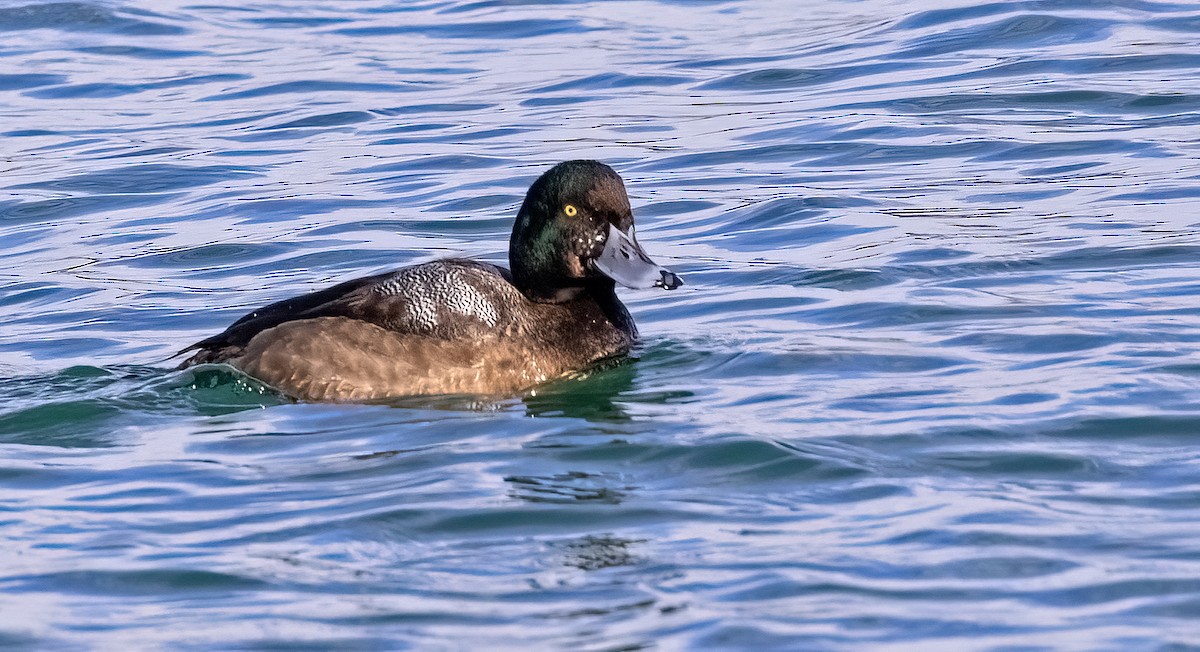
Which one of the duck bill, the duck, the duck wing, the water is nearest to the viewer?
the water

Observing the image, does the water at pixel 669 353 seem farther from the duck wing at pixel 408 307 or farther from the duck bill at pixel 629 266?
the duck bill at pixel 629 266

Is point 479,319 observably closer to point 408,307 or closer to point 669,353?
point 408,307

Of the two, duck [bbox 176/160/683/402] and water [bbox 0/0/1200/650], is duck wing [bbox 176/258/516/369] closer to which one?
duck [bbox 176/160/683/402]

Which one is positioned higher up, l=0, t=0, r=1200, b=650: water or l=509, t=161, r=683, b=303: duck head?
l=509, t=161, r=683, b=303: duck head

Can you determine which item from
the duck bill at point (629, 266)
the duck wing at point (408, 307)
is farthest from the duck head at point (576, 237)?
the duck wing at point (408, 307)

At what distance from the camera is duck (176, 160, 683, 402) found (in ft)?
28.1

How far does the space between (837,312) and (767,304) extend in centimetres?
49

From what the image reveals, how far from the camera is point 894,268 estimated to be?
35.3 ft

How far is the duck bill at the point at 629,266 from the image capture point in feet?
29.2

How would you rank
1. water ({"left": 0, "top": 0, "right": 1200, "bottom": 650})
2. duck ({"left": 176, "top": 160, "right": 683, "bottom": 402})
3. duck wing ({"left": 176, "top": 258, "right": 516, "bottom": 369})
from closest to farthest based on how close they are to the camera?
water ({"left": 0, "top": 0, "right": 1200, "bottom": 650})
duck ({"left": 176, "top": 160, "right": 683, "bottom": 402})
duck wing ({"left": 176, "top": 258, "right": 516, "bottom": 369})

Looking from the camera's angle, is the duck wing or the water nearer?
the water

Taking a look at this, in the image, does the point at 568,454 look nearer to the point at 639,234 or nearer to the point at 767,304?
the point at 767,304

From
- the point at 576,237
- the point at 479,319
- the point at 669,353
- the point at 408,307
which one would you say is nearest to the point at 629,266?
the point at 576,237

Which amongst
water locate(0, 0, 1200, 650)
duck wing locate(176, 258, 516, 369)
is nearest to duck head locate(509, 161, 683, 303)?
duck wing locate(176, 258, 516, 369)
